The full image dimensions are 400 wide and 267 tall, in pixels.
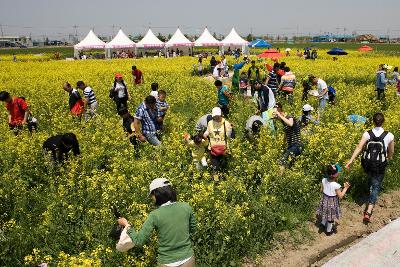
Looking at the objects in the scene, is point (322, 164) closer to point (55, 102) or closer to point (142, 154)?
point (142, 154)

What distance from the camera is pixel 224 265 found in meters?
5.74

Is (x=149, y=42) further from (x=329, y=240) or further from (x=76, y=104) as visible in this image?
(x=329, y=240)

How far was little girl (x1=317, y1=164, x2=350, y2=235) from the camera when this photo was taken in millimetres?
6602

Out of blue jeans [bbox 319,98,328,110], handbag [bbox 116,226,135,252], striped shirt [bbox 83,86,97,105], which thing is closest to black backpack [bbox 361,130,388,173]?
handbag [bbox 116,226,135,252]

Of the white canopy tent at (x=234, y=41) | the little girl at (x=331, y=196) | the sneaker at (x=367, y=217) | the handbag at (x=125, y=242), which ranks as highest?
the white canopy tent at (x=234, y=41)

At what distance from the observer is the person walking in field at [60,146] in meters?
7.68

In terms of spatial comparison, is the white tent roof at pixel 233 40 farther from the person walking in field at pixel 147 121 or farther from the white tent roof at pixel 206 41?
the person walking in field at pixel 147 121

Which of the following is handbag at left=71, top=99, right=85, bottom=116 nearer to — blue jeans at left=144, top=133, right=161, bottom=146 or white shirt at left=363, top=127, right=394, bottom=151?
blue jeans at left=144, top=133, right=161, bottom=146

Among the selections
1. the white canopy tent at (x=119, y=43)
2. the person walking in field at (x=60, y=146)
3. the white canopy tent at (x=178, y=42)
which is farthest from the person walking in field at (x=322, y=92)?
the white canopy tent at (x=119, y=43)

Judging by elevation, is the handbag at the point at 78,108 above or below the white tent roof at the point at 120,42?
below

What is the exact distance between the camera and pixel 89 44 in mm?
46781

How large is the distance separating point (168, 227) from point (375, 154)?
4.45 metres

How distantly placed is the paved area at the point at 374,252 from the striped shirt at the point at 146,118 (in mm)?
4767

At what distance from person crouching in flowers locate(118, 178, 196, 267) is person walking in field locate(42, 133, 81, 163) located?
13.0 ft
